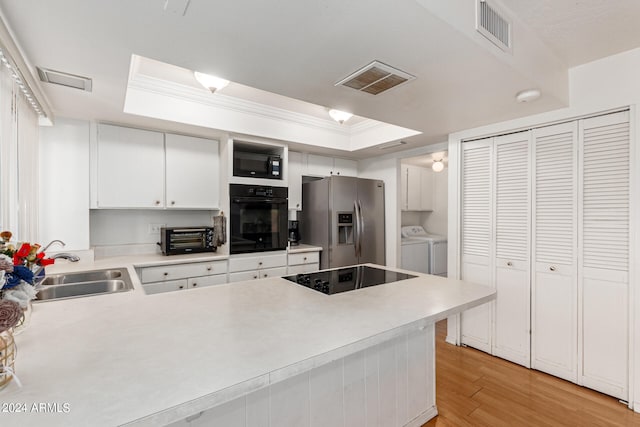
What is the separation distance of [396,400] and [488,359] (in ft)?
5.07

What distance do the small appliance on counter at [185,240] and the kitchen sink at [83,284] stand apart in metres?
0.66

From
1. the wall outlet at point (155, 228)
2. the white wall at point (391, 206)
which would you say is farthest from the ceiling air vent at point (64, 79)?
the white wall at point (391, 206)

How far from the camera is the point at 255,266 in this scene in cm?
328

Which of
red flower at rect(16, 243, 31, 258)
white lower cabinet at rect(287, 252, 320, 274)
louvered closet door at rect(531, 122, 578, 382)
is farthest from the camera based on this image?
white lower cabinet at rect(287, 252, 320, 274)

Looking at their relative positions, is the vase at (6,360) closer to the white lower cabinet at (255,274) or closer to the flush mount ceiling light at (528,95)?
the white lower cabinet at (255,274)

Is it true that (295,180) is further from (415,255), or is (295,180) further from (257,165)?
(415,255)

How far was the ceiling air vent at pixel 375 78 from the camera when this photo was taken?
5.36ft

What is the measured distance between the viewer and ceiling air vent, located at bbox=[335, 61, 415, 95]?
1633 millimetres

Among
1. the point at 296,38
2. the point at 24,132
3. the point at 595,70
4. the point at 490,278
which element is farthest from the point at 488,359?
the point at 24,132

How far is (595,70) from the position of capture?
2.16 metres

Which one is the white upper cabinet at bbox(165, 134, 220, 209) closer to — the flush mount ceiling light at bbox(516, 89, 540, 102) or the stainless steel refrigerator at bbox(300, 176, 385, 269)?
the stainless steel refrigerator at bbox(300, 176, 385, 269)

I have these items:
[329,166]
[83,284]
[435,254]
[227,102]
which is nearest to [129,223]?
[83,284]

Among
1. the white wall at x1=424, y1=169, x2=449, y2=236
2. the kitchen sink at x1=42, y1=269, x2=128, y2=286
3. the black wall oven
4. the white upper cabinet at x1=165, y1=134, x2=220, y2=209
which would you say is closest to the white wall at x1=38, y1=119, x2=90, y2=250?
the kitchen sink at x1=42, y1=269, x2=128, y2=286

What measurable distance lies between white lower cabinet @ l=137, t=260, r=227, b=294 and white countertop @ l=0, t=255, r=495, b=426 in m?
1.05
